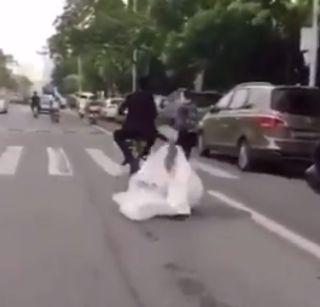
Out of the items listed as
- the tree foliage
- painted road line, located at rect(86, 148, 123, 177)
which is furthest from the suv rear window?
the tree foliage

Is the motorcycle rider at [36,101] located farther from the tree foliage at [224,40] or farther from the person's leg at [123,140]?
the person's leg at [123,140]

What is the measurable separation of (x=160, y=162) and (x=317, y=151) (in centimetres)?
192

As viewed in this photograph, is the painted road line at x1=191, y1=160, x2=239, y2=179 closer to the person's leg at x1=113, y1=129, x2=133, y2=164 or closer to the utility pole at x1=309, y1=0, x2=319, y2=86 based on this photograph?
the person's leg at x1=113, y1=129, x2=133, y2=164

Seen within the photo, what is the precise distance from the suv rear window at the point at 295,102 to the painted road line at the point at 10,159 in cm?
520

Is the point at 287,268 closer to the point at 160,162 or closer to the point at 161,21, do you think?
the point at 160,162

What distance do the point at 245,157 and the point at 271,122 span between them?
1.10 m

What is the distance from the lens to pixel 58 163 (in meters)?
20.7

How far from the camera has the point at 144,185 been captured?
39.7 feet

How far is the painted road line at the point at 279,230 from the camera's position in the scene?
982 cm

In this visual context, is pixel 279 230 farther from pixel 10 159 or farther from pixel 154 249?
pixel 10 159

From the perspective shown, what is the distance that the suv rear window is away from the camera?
63.5 ft

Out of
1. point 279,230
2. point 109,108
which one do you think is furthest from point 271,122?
point 109,108

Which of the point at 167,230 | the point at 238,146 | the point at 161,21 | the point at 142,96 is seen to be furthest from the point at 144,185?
the point at 161,21

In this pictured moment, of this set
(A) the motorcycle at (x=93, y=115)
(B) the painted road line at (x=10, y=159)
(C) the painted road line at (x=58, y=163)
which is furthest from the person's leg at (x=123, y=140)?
(A) the motorcycle at (x=93, y=115)
